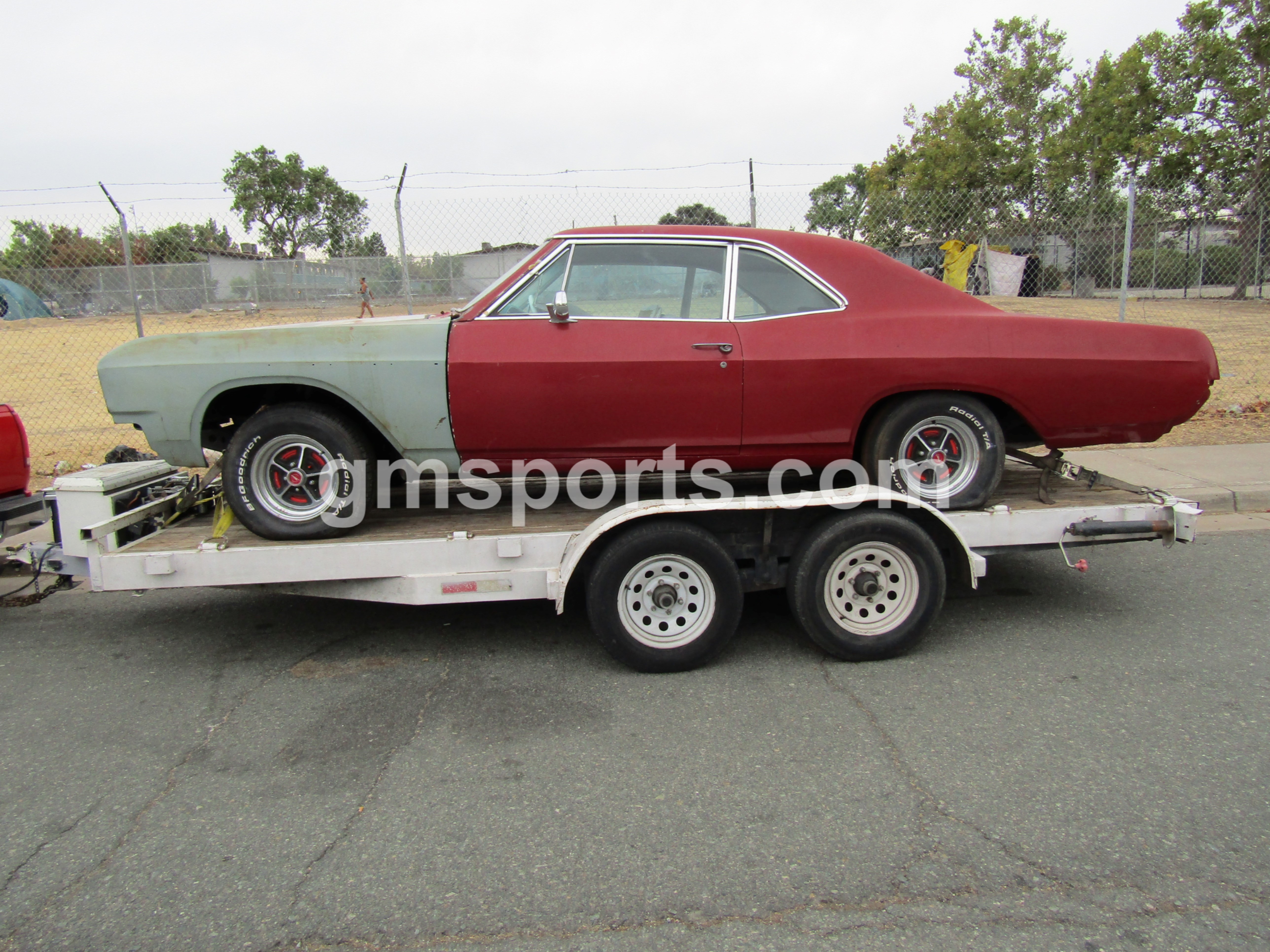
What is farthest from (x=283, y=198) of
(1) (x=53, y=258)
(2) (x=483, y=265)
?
(2) (x=483, y=265)

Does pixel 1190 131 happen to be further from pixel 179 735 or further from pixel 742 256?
pixel 179 735

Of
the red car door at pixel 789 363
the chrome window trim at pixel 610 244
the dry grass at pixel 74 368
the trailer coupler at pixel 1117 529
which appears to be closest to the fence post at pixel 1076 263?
the dry grass at pixel 74 368

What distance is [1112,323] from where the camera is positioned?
14.0ft

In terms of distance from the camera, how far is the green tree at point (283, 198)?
102 feet

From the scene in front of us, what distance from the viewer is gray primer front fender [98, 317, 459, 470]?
13.1 feet

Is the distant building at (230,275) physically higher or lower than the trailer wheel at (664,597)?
higher

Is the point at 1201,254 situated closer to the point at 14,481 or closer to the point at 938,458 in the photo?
the point at 938,458

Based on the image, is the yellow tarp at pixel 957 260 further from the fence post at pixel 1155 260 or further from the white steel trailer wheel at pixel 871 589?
the white steel trailer wheel at pixel 871 589

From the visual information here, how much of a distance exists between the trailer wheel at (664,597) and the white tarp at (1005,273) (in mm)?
14676

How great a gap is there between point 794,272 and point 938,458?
1172 mm

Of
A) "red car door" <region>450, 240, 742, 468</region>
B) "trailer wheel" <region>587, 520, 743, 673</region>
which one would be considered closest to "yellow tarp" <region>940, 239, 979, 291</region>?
"red car door" <region>450, 240, 742, 468</region>

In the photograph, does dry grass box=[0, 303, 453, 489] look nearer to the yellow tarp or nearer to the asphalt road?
the asphalt road

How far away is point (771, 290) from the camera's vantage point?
426 centimetres

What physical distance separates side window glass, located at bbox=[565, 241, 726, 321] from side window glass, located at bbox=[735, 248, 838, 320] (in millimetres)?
105
